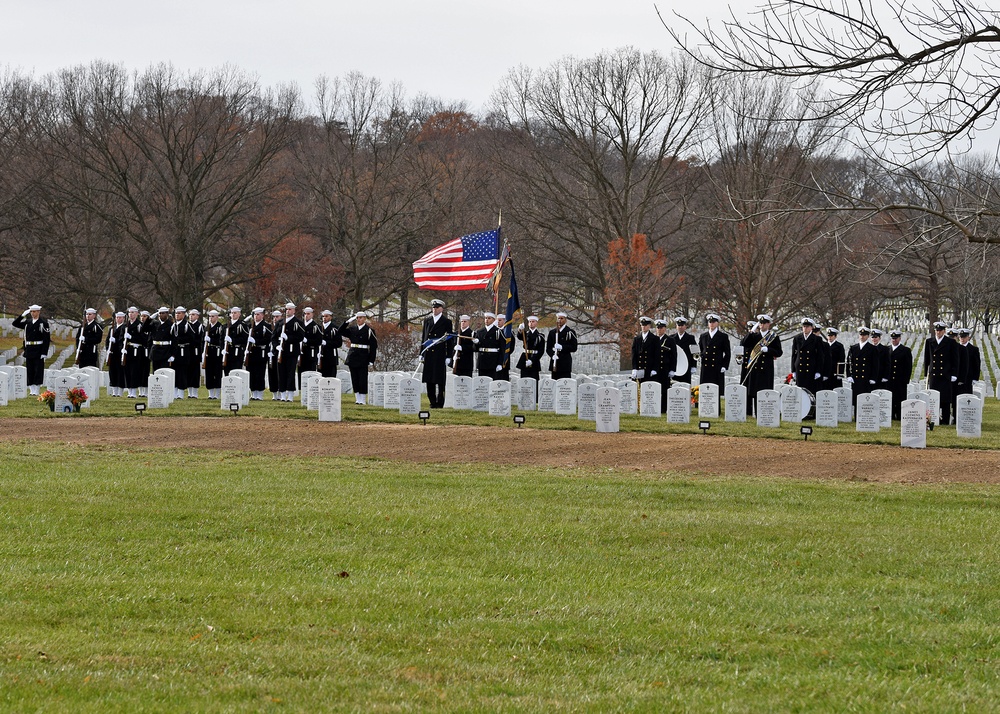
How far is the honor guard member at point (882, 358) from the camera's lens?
20047 millimetres

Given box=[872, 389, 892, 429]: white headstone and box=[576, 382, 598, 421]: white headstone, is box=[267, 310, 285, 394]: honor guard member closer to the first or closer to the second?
box=[576, 382, 598, 421]: white headstone

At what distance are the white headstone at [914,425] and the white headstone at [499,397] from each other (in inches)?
268

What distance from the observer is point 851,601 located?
6973 mm

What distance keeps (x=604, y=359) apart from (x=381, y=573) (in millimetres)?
32231

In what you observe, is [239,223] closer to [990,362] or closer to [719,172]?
[719,172]

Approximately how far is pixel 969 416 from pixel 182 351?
1521cm

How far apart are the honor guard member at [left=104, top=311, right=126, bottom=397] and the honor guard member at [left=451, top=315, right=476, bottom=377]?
294 inches

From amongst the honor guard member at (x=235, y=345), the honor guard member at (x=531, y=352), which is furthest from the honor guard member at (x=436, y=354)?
the honor guard member at (x=235, y=345)

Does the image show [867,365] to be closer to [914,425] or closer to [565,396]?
[914,425]

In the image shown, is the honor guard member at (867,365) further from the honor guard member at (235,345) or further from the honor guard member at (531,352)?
the honor guard member at (235,345)

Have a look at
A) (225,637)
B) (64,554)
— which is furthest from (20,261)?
(225,637)

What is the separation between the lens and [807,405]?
19859 mm

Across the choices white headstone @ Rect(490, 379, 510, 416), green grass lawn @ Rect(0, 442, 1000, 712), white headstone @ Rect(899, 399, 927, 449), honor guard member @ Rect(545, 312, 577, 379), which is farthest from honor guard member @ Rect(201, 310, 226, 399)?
white headstone @ Rect(899, 399, 927, 449)

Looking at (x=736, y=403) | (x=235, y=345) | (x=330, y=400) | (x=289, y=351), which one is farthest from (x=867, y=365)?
(x=235, y=345)
